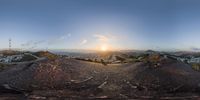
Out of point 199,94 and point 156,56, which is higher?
point 156,56

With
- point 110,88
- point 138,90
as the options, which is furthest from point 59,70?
point 138,90

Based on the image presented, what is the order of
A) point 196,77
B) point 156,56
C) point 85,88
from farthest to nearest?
1. point 156,56
2. point 196,77
3. point 85,88

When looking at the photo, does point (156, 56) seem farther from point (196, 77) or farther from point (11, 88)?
point (11, 88)

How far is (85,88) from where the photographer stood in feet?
25.0

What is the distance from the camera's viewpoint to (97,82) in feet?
25.4

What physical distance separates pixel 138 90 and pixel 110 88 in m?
0.66

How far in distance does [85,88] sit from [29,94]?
51.9 inches

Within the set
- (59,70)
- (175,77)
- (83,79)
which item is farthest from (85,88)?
(175,77)

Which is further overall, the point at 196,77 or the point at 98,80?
the point at 196,77

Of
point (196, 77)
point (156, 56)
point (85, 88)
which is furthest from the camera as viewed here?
point (156, 56)

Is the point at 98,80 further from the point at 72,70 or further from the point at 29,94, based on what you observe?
the point at 29,94

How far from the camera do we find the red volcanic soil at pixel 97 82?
25.0ft

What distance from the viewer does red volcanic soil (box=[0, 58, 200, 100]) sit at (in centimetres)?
761

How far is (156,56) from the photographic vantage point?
9242mm
